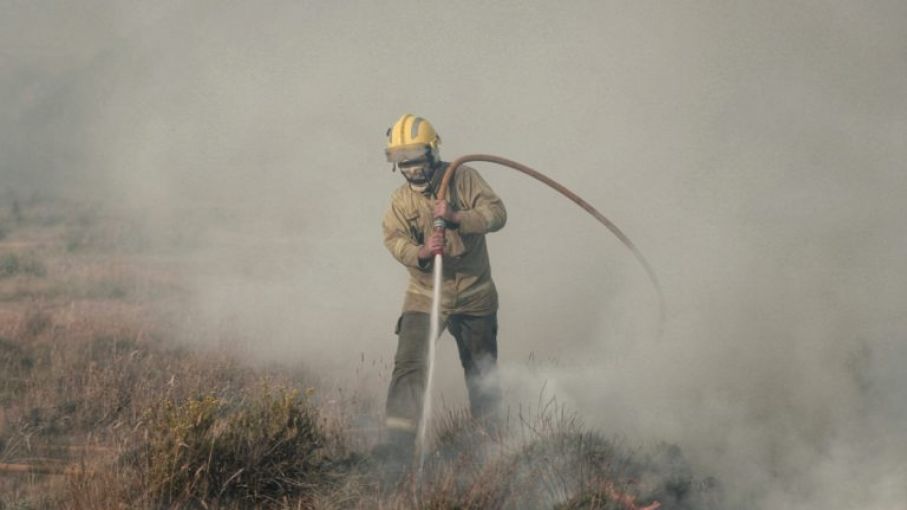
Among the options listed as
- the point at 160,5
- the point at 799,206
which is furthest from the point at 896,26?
the point at 160,5

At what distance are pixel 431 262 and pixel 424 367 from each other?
0.63m

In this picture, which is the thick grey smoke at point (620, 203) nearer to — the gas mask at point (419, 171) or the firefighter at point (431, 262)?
the firefighter at point (431, 262)

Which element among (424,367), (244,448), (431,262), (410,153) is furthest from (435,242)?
(244,448)

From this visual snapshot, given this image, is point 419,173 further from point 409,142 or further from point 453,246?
point 453,246

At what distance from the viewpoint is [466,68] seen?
23.1 m

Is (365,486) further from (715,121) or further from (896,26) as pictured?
(896,26)

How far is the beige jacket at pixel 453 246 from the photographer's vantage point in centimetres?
604

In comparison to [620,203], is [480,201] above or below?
below

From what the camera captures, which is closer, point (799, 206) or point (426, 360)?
point (426, 360)

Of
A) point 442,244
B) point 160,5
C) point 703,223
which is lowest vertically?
point 442,244

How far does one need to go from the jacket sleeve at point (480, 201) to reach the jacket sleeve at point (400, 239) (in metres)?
0.38

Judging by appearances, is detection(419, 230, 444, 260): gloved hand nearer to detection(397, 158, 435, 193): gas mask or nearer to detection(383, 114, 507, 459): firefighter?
detection(383, 114, 507, 459): firefighter

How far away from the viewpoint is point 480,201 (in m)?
6.03

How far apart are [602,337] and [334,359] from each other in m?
2.87
